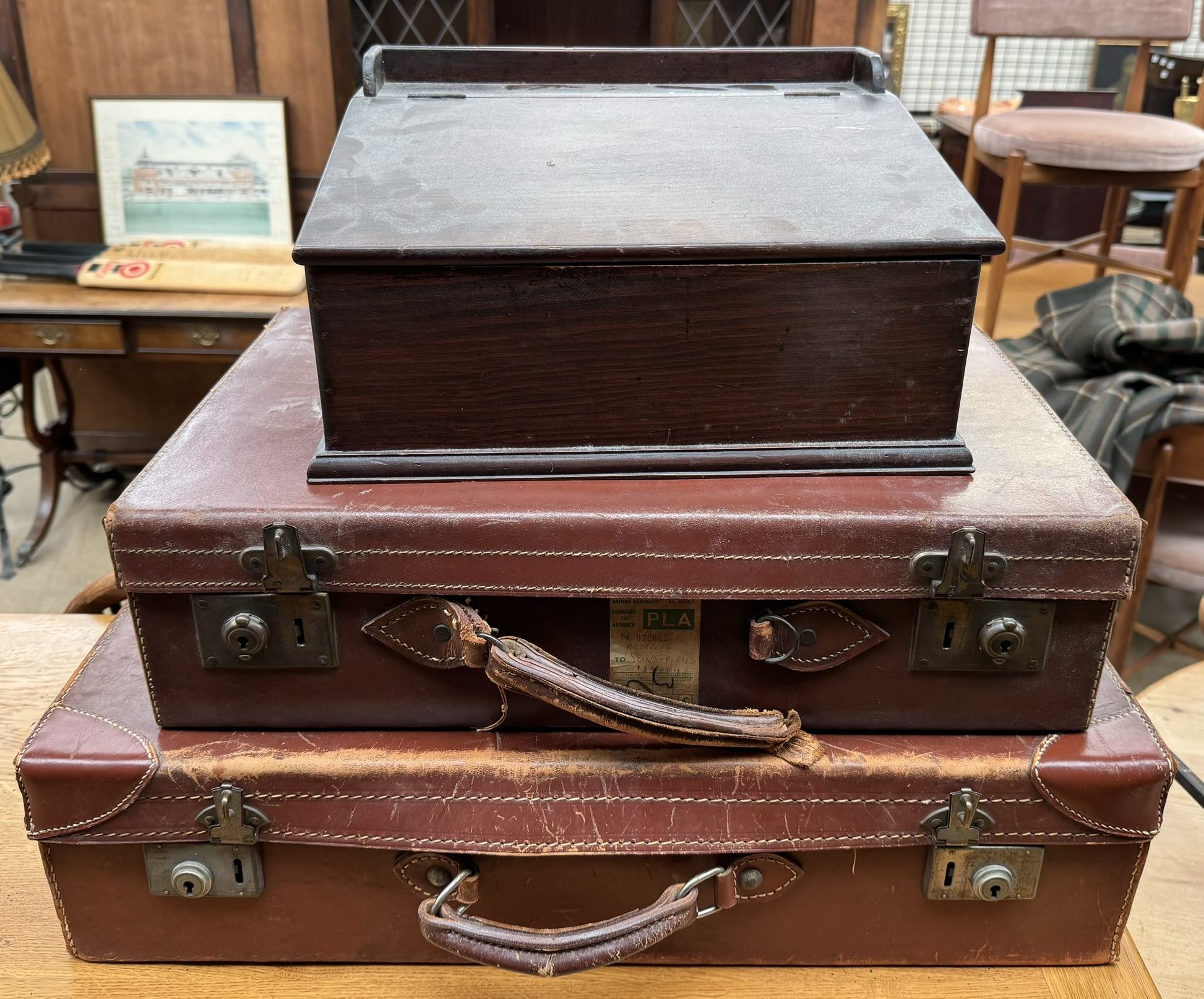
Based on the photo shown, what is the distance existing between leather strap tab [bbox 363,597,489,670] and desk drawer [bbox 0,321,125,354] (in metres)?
1.88

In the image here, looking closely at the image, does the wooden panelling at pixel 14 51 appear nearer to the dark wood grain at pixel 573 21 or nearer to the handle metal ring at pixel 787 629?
the dark wood grain at pixel 573 21

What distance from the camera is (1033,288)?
329 cm

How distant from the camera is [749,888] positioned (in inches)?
36.9

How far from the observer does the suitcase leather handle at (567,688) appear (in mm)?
833

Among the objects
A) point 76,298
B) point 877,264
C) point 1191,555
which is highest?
point 877,264

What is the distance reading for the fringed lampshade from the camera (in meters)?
2.29

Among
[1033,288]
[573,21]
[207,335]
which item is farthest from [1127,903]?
[1033,288]

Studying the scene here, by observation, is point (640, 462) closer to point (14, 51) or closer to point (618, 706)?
point (618, 706)

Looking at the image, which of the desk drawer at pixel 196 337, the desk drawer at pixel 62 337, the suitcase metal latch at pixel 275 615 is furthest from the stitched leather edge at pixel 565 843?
the desk drawer at pixel 62 337

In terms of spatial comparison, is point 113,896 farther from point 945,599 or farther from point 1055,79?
point 1055,79

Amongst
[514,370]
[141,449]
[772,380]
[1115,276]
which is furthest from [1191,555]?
[141,449]

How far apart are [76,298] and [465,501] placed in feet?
6.58

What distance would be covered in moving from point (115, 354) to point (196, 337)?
0.68 feet

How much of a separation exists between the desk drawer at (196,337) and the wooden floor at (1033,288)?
1.84 meters
